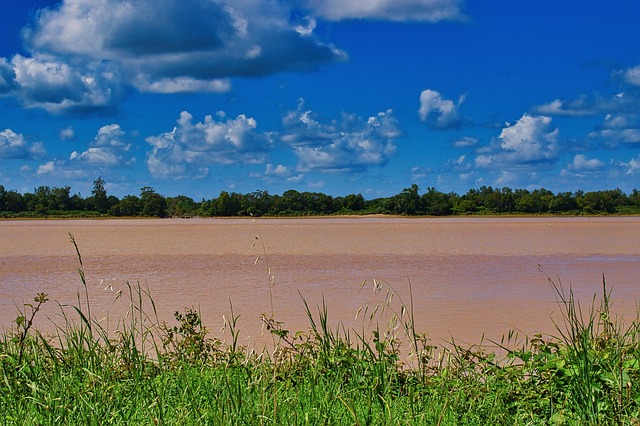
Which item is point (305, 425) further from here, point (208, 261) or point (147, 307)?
point (208, 261)

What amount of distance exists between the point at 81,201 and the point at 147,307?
295ft

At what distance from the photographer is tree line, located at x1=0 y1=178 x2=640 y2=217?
88.1 metres

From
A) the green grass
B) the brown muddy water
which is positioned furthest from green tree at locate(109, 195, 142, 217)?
the green grass

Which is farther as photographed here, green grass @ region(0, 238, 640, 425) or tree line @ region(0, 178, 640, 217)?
tree line @ region(0, 178, 640, 217)

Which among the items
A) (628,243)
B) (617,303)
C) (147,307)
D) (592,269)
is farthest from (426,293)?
(628,243)

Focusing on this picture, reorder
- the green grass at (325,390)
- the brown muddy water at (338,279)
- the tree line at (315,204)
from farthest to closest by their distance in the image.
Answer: the tree line at (315,204) < the brown muddy water at (338,279) < the green grass at (325,390)

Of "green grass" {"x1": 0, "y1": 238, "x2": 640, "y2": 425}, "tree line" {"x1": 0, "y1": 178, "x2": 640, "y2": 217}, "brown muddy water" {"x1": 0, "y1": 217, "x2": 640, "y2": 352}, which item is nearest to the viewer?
"green grass" {"x1": 0, "y1": 238, "x2": 640, "y2": 425}

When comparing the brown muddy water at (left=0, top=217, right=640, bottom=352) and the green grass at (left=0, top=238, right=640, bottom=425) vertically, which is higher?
the green grass at (left=0, top=238, right=640, bottom=425)

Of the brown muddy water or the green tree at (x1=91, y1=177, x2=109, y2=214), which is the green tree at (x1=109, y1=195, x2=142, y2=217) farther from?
the brown muddy water

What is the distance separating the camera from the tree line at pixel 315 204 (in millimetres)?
88062

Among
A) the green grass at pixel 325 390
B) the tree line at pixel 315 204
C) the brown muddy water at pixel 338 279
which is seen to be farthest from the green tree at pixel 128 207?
the green grass at pixel 325 390

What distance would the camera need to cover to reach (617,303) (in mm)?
11734

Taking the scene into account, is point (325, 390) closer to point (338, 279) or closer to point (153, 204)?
point (338, 279)

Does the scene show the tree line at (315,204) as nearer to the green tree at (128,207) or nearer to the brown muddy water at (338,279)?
the green tree at (128,207)
